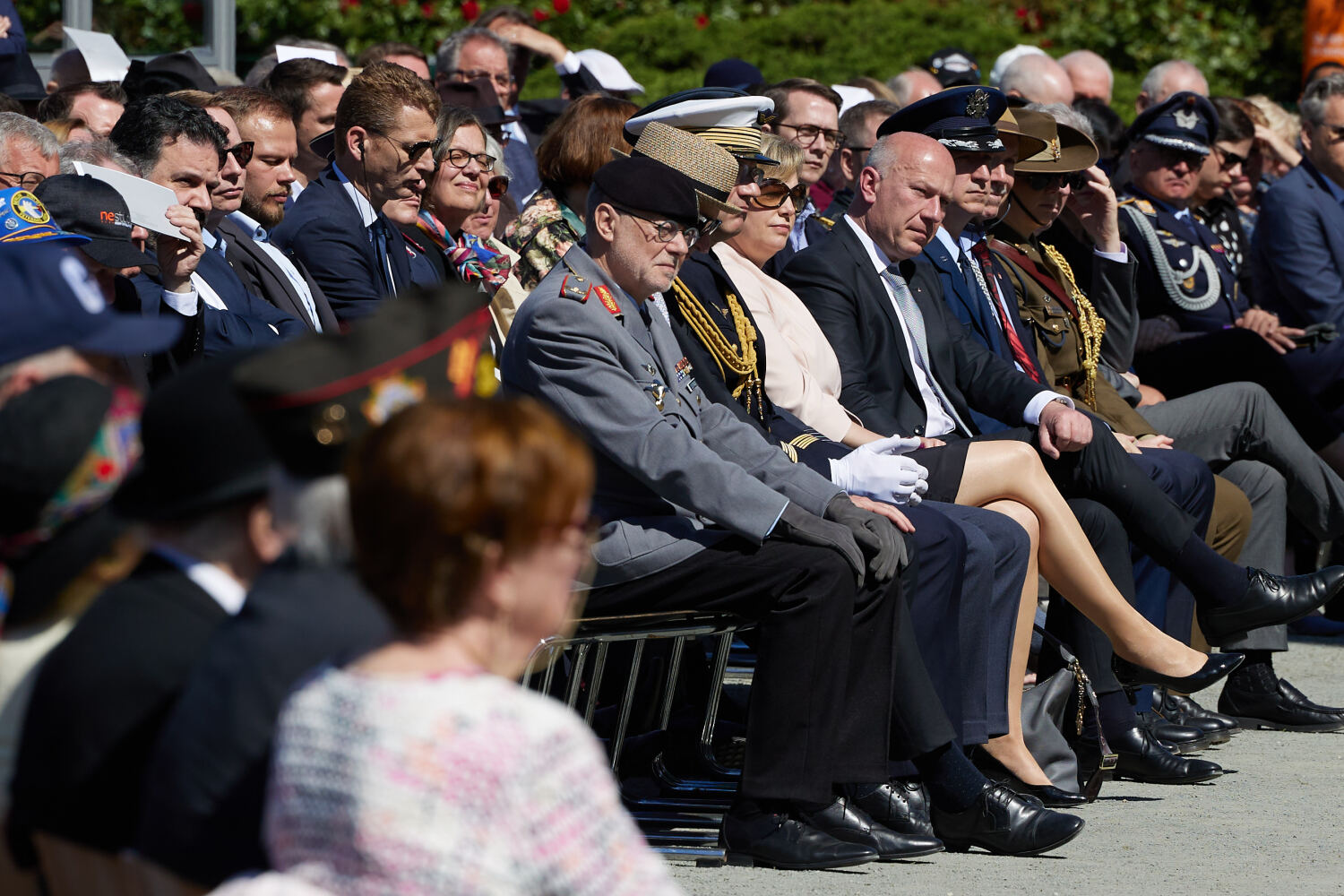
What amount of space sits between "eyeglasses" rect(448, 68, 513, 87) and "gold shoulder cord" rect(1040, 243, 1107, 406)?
2.93 m

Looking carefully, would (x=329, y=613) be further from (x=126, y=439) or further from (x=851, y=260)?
(x=851, y=260)

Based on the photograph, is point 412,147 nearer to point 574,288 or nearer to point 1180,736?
point 574,288

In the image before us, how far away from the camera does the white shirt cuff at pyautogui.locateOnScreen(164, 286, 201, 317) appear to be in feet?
14.4

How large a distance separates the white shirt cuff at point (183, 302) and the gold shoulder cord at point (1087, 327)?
3.47m

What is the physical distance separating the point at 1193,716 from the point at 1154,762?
723mm

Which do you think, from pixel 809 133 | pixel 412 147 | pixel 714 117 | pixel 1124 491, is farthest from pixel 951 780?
pixel 809 133

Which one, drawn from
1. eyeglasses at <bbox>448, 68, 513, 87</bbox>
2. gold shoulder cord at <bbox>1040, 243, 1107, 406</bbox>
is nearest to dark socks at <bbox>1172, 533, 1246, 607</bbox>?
gold shoulder cord at <bbox>1040, 243, 1107, 406</bbox>

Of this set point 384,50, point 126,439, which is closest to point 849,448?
point 126,439

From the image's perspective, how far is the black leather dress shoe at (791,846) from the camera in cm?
417

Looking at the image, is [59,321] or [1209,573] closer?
[59,321]

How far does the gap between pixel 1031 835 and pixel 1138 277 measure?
13.2ft

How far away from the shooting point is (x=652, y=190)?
438 cm

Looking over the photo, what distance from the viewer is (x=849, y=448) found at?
16.5 ft

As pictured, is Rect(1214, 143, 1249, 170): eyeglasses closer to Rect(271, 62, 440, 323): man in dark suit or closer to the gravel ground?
the gravel ground
